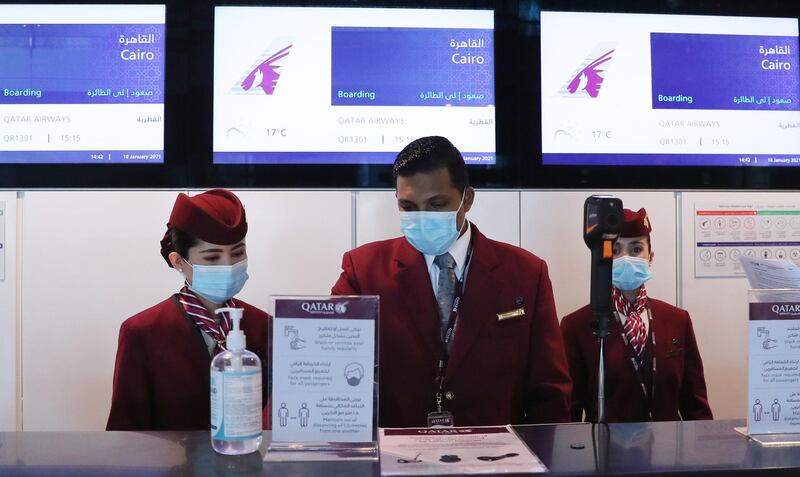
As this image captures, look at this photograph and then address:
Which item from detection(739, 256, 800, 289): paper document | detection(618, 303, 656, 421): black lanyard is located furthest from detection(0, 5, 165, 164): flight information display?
detection(739, 256, 800, 289): paper document

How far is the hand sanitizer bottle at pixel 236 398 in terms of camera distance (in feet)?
3.68

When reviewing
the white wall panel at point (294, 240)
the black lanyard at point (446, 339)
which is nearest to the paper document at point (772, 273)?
the black lanyard at point (446, 339)

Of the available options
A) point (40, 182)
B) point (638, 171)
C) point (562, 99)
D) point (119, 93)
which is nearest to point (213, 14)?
point (119, 93)

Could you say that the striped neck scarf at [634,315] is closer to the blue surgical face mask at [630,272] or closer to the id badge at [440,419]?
the blue surgical face mask at [630,272]

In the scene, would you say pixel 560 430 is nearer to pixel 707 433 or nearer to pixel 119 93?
pixel 707 433

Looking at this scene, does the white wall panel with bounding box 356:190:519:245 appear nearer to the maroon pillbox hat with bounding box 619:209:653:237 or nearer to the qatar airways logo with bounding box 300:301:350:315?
the maroon pillbox hat with bounding box 619:209:653:237

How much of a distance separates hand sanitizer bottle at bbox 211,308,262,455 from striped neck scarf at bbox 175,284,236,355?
0.69 meters

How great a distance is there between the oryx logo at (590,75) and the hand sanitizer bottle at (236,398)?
2.04m

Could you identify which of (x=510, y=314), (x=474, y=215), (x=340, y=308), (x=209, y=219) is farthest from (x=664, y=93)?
(x=340, y=308)

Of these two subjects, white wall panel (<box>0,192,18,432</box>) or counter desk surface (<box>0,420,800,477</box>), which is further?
white wall panel (<box>0,192,18,432</box>)

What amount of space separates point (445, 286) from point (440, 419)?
42 cm

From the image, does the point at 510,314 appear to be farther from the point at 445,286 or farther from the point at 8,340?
the point at 8,340

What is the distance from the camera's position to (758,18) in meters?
2.82

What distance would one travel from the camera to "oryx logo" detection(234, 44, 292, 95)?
2.60 m
